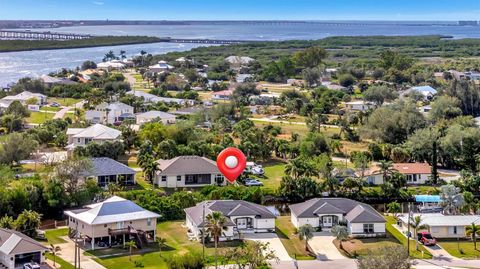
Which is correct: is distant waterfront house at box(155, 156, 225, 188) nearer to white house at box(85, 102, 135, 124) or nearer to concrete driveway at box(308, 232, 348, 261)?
concrete driveway at box(308, 232, 348, 261)

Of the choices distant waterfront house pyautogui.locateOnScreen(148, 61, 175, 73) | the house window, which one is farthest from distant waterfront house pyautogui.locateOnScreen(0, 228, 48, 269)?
distant waterfront house pyautogui.locateOnScreen(148, 61, 175, 73)

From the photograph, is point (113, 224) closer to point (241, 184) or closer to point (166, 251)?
point (166, 251)

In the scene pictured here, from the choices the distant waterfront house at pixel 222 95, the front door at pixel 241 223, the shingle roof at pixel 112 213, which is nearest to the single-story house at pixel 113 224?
the shingle roof at pixel 112 213

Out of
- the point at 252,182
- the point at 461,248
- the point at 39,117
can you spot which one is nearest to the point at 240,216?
the point at 252,182

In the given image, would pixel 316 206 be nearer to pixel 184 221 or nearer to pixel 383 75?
pixel 184 221

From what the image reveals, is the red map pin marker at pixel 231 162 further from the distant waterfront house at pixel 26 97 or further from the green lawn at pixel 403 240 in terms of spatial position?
the distant waterfront house at pixel 26 97
